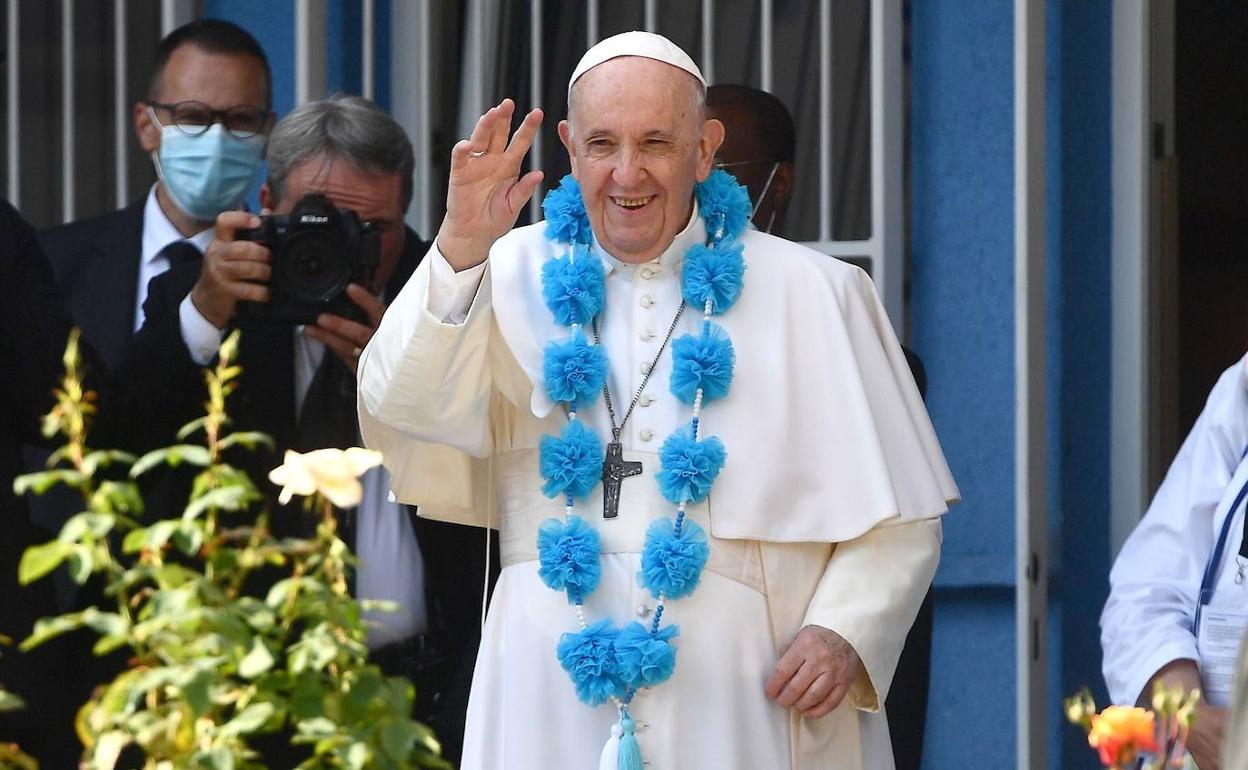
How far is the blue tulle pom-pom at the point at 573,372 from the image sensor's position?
3541 mm

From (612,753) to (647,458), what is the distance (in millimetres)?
490

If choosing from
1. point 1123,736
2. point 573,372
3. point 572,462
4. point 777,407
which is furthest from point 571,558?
point 1123,736

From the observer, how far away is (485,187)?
11.1 ft

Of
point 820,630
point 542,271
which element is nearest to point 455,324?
point 542,271

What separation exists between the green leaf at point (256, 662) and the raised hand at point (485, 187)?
1455 millimetres

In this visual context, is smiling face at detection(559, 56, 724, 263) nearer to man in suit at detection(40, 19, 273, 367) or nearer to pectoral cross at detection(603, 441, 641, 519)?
pectoral cross at detection(603, 441, 641, 519)

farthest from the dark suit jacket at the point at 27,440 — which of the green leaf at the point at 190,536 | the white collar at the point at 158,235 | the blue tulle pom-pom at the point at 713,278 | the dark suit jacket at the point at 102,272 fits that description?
the green leaf at the point at 190,536

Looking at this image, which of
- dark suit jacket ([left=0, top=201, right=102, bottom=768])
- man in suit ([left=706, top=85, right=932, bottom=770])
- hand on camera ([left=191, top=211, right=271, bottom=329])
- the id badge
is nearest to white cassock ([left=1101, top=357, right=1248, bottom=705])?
the id badge

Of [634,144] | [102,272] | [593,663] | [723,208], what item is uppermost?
[634,144]

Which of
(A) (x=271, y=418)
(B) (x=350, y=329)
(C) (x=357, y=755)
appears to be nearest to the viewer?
(C) (x=357, y=755)

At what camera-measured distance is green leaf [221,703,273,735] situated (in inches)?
77.7

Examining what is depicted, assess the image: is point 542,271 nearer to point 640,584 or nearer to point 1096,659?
point 640,584

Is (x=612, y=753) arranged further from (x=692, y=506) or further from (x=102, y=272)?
(x=102, y=272)

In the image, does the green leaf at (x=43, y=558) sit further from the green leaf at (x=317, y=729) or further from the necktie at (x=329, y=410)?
the necktie at (x=329, y=410)
